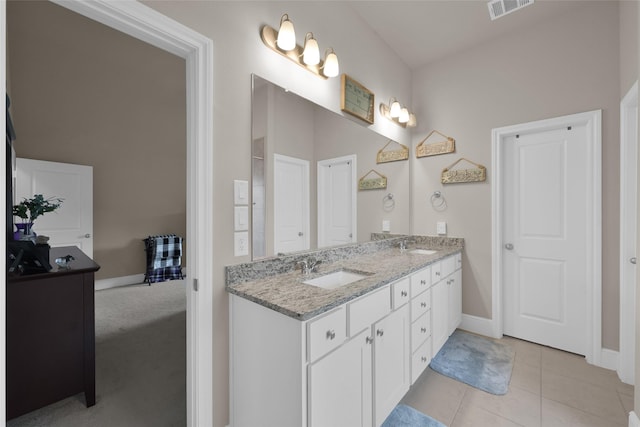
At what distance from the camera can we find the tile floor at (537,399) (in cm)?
174

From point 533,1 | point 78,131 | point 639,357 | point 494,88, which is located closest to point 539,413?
point 639,357

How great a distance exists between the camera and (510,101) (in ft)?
9.16

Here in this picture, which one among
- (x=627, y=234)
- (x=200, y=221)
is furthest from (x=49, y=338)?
(x=627, y=234)

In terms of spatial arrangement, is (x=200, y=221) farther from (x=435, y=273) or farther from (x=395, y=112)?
(x=395, y=112)

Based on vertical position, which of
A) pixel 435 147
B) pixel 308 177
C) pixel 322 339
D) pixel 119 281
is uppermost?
pixel 435 147

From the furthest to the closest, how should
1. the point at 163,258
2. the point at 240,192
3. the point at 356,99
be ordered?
the point at 163,258 < the point at 356,99 < the point at 240,192

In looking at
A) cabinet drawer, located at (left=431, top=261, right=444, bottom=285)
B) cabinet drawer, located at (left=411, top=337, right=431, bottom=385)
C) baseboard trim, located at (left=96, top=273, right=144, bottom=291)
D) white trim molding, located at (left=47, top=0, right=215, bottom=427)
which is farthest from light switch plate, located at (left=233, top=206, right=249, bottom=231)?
baseboard trim, located at (left=96, top=273, right=144, bottom=291)

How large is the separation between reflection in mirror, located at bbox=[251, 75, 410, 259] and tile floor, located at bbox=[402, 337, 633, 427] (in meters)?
1.28

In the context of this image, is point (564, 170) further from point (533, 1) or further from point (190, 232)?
point (190, 232)

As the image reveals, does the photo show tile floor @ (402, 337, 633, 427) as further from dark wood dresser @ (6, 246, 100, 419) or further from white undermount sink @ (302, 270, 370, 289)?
dark wood dresser @ (6, 246, 100, 419)

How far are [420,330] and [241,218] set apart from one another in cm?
150

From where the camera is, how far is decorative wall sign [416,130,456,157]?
308 centimetres

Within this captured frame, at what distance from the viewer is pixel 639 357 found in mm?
1552

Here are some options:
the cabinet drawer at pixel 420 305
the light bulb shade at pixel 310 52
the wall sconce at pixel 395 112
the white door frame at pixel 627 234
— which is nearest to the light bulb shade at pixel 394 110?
the wall sconce at pixel 395 112
